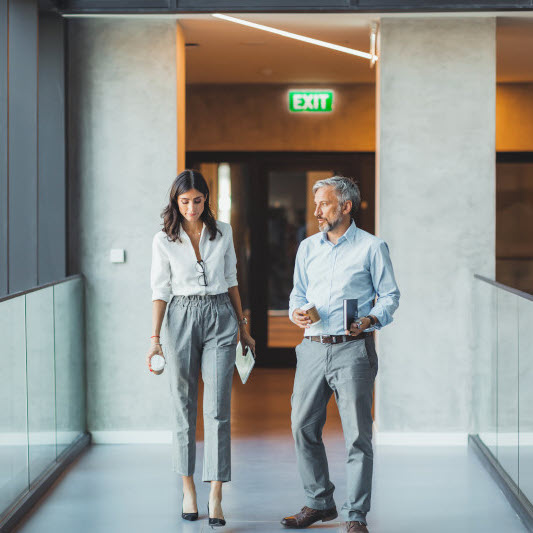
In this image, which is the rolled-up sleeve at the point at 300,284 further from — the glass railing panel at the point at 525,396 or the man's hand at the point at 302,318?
the glass railing panel at the point at 525,396

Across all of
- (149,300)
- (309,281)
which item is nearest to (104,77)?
(149,300)

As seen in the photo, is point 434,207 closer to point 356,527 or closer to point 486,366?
point 486,366

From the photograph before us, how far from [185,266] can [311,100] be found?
5.18m

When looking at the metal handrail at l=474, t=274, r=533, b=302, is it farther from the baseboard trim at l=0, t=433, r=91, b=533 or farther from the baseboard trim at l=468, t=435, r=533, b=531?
the baseboard trim at l=0, t=433, r=91, b=533

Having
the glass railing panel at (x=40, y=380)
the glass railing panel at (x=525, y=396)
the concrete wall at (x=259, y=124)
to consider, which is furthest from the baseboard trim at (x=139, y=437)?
the concrete wall at (x=259, y=124)

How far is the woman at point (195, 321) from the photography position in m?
4.14

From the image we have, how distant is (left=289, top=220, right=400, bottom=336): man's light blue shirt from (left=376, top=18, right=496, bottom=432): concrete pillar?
193 centimetres

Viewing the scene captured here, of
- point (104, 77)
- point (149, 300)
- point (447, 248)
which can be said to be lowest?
point (149, 300)

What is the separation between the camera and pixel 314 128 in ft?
29.6

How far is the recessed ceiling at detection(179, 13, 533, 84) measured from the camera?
591 centimetres

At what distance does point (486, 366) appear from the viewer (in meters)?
5.50

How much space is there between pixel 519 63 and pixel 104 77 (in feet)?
12.9

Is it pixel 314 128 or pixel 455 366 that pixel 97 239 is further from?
pixel 314 128

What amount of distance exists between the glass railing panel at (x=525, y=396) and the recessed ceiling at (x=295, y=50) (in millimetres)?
2472
